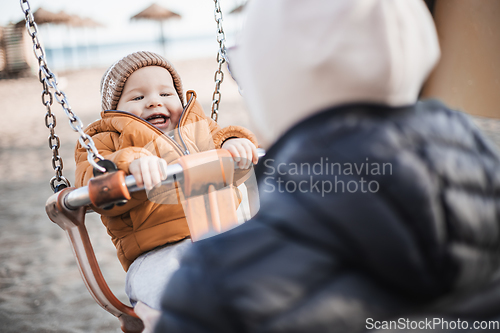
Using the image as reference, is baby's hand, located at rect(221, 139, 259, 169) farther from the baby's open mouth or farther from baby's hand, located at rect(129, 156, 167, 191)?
the baby's open mouth

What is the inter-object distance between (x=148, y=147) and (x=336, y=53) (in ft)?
2.34

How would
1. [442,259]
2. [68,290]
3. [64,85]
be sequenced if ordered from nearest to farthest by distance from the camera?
1. [442,259]
2. [68,290]
3. [64,85]

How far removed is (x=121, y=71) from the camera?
3.78ft

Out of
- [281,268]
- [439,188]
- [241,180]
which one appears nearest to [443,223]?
[439,188]

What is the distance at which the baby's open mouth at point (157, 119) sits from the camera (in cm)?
114

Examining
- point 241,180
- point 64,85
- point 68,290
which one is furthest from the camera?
point 64,85

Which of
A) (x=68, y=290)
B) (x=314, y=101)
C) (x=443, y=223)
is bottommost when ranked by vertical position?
(x=68, y=290)

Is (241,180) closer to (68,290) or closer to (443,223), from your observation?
(443,223)

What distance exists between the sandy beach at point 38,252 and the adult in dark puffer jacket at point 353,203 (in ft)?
5.24

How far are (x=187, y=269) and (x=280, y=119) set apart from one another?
160 mm

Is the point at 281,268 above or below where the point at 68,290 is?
above

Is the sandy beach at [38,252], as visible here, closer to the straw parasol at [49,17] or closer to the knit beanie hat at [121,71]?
the knit beanie hat at [121,71]

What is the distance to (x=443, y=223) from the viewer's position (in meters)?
0.33

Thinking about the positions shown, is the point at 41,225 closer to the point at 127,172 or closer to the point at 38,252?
the point at 38,252
